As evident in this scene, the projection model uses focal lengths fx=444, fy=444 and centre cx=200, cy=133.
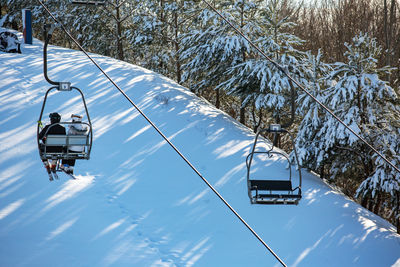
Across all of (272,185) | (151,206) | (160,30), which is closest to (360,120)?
(151,206)

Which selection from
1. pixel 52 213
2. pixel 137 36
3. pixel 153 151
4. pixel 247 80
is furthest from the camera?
pixel 137 36

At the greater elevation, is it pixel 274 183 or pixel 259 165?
pixel 274 183

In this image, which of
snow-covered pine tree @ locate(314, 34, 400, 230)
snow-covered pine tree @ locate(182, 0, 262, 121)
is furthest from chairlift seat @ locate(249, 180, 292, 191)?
snow-covered pine tree @ locate(182, 0, 262, 121)

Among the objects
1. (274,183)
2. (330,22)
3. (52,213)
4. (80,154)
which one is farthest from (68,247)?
(330,22)

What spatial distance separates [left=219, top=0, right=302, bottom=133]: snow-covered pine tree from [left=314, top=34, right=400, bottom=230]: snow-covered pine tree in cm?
231

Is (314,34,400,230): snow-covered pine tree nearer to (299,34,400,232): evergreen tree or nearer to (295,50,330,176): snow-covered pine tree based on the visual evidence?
(299,34,400,232): evergreen tree

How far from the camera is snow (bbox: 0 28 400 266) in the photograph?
10841mm

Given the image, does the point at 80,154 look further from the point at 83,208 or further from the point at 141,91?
the point at 141,91

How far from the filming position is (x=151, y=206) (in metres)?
12.6

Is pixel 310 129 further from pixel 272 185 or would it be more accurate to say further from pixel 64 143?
pixel 64 143

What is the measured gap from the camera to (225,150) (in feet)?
53.9

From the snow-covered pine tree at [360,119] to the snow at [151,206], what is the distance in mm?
1209

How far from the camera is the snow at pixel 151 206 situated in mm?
10841

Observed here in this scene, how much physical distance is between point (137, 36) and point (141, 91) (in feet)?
19.3
